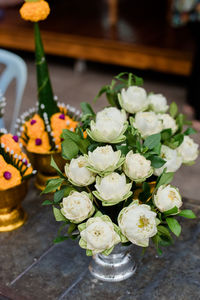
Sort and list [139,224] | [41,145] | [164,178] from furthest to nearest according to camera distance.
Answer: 1. [41,145]
2. [164,178]
3. [139,224]

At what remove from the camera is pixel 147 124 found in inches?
42.6

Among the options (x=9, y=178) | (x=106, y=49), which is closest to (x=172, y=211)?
(x=9, y=178)

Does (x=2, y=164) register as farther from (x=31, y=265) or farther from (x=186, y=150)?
(x=186, y=150)

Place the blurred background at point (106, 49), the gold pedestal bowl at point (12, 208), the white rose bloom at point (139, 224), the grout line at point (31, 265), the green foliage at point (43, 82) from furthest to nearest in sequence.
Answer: the blurred background at point (106, 49)
the green foliage at point (43, 82)
the gold pedestal bowl at point (12, 208)
the grout line at point (31, 265)
the white rose bloom at point (139, 224)

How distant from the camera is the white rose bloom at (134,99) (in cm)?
112

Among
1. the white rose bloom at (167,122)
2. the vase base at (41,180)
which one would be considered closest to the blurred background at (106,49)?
the vase base at (41,180)

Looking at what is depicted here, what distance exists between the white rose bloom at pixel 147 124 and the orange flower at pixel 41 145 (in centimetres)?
35

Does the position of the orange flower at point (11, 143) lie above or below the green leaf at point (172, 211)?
below

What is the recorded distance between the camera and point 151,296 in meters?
1.04

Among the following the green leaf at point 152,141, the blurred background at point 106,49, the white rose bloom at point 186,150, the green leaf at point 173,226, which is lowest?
the blurred background at point 106,49

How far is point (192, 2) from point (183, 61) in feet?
3.47

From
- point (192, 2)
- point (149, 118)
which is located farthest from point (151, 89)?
point (149, 118)

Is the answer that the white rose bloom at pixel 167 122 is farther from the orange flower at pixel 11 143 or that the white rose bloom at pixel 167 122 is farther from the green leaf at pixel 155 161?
the orange flower at pixel 11 143

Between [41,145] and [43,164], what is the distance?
6cm
